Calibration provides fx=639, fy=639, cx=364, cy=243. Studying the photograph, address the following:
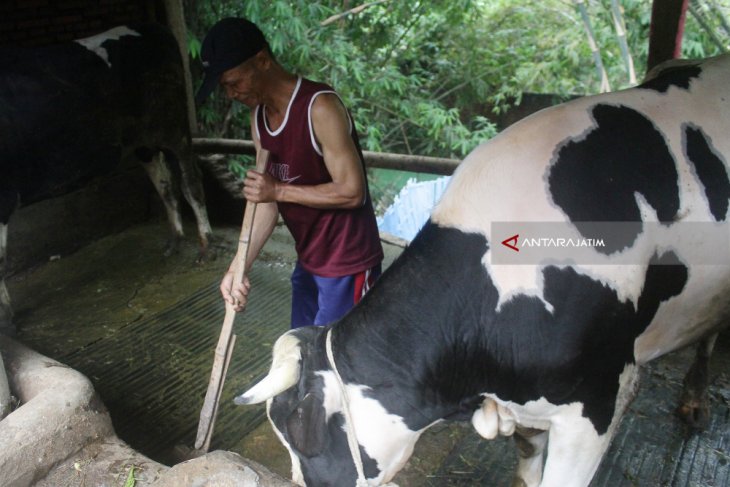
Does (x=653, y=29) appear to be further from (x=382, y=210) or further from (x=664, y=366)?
(x=382, y=210)

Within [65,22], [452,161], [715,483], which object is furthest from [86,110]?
[715,483]

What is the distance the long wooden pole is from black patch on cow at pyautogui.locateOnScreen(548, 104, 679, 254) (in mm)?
1171

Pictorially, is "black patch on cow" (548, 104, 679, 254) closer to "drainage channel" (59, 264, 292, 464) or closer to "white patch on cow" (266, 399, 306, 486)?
"white patch on cow" (266, 399, 306, 486)

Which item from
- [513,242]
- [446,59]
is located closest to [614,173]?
[513,242]

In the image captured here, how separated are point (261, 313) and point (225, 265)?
2.79 feet

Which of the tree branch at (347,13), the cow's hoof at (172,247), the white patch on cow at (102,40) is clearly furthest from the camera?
the tree branch at (347,13)

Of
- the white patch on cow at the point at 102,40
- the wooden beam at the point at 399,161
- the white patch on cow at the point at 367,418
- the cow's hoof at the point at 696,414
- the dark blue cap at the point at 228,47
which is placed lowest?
the cow's hoof at the point at 696,414

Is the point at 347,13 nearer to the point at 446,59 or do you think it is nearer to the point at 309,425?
the point at 446,59

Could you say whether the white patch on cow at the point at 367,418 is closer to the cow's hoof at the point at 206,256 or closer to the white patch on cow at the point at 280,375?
the white patch on cow at the point at 280,375

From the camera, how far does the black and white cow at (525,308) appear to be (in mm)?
1809

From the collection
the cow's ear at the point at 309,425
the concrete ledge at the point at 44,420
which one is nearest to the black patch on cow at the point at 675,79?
the cow's ear at the point at 309,425

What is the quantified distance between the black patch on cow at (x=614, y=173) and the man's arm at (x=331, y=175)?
2.68 feet

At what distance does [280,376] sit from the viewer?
1832mm

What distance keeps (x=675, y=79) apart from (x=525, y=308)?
108cm
